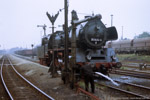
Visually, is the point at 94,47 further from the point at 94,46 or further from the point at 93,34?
the point at 93,34

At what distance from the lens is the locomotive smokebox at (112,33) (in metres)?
11.1

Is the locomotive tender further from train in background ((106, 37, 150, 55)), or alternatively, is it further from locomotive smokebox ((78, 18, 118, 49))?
train in background ((106, 37, 150, 55))

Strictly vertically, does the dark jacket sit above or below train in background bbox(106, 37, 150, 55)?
below

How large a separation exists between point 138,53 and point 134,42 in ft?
10.9

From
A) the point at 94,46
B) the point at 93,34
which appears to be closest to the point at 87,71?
the point at 94,46

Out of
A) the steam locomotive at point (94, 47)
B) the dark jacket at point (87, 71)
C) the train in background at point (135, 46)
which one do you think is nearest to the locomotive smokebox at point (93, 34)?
the steam locomotive at point (94, 47)

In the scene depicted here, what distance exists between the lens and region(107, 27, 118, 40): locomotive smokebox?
1113cm

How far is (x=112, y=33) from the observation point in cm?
1128

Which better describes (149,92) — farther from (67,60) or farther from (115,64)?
(67,60)

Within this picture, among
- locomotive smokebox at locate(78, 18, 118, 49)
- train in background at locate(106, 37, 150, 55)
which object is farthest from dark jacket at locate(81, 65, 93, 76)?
train in background at locate(106, 37, 150, 55)

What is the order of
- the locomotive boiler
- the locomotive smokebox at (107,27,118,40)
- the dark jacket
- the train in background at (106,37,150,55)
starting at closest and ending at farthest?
the dark jacket → the locomotive boiler → the locomotive smokebox at (107,27,118,40) → the train in background at (106,37,150,55)

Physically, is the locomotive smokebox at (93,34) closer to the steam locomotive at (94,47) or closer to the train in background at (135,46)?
the steam locomotive at (94,47)

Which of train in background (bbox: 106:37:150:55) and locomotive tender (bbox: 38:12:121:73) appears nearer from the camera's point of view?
locomotive tender (bbox: 38:12:121:73)

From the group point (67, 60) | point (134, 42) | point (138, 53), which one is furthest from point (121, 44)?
point (67, 60)
